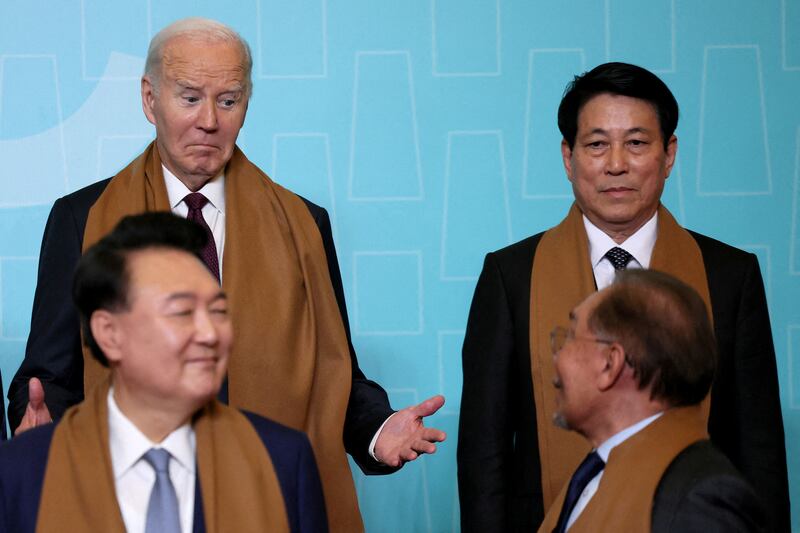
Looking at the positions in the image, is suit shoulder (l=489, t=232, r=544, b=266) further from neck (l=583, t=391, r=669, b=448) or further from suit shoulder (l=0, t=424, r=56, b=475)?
suit shoulder (l=0, t=424, r=56, b=475)

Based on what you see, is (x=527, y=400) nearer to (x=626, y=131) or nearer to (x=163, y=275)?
(x=626, y=131)

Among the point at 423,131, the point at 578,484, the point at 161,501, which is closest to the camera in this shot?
the point at 161,501

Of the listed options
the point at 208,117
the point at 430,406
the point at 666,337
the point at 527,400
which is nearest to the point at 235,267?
the point at 208,117

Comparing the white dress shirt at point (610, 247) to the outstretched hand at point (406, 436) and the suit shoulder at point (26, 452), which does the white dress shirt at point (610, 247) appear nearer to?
the outstretched hand at point (406, 436)

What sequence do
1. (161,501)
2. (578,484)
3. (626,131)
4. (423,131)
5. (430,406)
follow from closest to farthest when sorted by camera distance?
(161,501) < (578,484) < (430,406) < (626,131) < (423,131)

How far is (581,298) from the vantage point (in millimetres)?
2666

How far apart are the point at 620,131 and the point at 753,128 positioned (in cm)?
119

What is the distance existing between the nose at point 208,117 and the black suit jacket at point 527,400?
0.62m

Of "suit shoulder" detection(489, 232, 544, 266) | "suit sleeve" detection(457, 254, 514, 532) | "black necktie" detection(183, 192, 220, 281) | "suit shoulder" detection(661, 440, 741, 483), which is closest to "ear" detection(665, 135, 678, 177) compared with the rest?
"suit shoulder" detection(489, 232, 544, 266)

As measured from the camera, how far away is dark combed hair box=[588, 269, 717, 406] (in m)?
2.05

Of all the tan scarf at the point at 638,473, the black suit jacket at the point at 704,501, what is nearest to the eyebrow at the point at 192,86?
the tan scarf at the point at 638,473

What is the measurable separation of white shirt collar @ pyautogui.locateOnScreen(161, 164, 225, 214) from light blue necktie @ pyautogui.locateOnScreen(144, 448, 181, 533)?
84 centimetres

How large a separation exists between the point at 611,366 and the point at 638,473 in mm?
184

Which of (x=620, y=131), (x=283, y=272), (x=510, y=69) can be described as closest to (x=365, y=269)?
(x=510, y=69)
